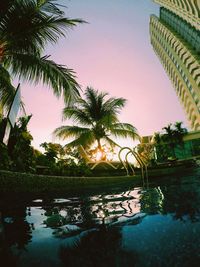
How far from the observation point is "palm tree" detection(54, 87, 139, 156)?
15.4 meters

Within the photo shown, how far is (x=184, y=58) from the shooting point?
54.4 meters

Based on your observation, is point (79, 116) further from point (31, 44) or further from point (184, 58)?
point (184, 58)

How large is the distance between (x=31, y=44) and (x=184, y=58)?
54.3m

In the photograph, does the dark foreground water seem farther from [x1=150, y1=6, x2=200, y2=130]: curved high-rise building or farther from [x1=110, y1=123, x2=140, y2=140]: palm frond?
[x1=150, y1=6, x2=200, y2=130]: curved high-rise building

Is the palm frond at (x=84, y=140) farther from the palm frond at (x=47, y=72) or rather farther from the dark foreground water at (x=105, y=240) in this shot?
the dark foreground water at (x=105, y=240)

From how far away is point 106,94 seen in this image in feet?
56.0

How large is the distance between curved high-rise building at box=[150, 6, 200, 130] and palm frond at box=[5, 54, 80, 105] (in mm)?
45402

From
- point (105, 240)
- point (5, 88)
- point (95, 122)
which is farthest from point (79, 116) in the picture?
point (105, 240)

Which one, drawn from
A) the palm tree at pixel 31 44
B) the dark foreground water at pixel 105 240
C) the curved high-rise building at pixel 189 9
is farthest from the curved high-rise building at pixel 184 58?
the dark foreground water at pixel 105 240

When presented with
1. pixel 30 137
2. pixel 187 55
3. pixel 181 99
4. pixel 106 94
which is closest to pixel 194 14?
pixel 187 55

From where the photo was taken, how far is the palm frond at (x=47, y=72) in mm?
7578

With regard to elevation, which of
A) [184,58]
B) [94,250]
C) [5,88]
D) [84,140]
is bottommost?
[94,250]

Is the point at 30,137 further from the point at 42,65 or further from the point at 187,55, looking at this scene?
the point at 187,55

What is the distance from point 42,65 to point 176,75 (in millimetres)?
62301
